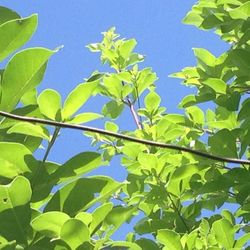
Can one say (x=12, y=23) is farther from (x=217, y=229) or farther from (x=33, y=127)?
(x=217, y=229)

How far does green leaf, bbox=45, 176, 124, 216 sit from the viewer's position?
1.05 metres

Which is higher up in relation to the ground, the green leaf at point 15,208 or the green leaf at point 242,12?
the green leaf at point 242,12

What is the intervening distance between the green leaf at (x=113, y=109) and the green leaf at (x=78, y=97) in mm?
1616

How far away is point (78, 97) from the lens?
3.53 ft

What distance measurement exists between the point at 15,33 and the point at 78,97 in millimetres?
156

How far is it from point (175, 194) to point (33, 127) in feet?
3.72

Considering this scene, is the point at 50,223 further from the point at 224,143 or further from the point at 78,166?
the point at 224,143

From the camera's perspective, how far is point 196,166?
79.7 inches

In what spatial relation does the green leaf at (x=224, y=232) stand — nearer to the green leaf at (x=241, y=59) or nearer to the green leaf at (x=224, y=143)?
the green leaf at (x=224, y=143)

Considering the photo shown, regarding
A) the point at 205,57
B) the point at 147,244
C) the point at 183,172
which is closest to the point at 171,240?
the point at 147,244

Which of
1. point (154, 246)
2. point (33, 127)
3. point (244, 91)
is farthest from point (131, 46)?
point (33, 127)

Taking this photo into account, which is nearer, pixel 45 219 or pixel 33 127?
pixel 45 219

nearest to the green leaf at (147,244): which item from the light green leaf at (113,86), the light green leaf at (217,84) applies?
the light green leaf at (217,84)

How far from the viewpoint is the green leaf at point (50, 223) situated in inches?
37.3
